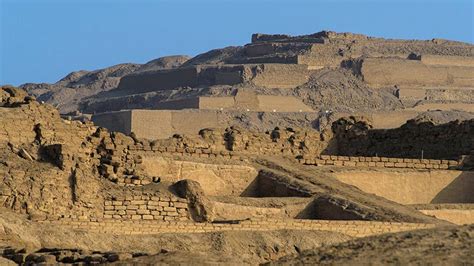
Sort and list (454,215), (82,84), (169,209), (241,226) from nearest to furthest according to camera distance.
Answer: (241,226)
(169,209)
(454,215)
(82,84)

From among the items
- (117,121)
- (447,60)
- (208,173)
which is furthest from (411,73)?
(208,173)

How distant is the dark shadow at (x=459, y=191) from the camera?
32.0 m

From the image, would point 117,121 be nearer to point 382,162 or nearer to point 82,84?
point 382,162

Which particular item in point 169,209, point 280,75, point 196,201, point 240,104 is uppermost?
point 280,75

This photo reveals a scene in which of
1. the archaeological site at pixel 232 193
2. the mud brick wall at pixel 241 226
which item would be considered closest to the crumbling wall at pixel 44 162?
the archaeological site at pixel 232 193

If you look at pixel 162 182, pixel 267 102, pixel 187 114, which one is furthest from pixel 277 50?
pixel 162 182

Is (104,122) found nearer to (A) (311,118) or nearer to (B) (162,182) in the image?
(A) (311,118)

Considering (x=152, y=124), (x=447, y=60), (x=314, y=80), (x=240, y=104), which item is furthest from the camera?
(x=447, y=60)

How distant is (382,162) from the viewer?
3238cm

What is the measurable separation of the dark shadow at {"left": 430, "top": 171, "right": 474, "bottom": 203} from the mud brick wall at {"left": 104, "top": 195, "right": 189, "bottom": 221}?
7.54 meters

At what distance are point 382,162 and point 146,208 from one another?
7983 millimetres

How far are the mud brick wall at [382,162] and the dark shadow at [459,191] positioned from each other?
40 cm

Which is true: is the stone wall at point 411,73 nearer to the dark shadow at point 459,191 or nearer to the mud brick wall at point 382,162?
the mud brick wall at point 382,162

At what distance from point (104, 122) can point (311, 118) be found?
11.8 metres
